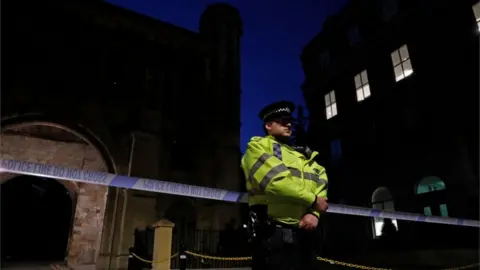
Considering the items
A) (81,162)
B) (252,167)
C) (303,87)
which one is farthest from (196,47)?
(252,167)

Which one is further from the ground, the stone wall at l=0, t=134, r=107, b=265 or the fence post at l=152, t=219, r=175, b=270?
the stone wall at l=0, t=134, r=107, b=265

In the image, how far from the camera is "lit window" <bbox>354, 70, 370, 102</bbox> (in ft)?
64.0

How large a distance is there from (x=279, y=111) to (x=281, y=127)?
158mm

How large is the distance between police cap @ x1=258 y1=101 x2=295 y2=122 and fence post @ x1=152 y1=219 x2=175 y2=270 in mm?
5344

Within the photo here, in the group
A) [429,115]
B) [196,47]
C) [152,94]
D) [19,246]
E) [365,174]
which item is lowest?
[19,246]

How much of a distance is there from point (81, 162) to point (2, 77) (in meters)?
5.15

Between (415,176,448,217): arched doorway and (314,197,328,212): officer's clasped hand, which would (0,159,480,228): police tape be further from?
(415,176,448,217): arched doorway

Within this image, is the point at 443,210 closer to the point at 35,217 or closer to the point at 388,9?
the point at 388,9

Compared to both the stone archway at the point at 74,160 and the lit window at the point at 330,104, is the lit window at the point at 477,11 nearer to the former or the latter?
the lit window at the point at 330,104

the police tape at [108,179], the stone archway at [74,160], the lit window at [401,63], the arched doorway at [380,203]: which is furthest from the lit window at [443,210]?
the stone archway at [74,160]

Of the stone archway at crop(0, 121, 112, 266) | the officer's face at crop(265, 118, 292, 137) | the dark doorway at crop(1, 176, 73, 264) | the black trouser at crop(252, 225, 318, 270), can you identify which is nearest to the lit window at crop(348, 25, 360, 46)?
the stone archway at crop(0, 121, 112, 266)

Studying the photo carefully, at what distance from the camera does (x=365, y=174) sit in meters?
18.9

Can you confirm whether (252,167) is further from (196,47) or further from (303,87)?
(303,87)

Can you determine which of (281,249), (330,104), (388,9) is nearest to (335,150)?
(330,104)
